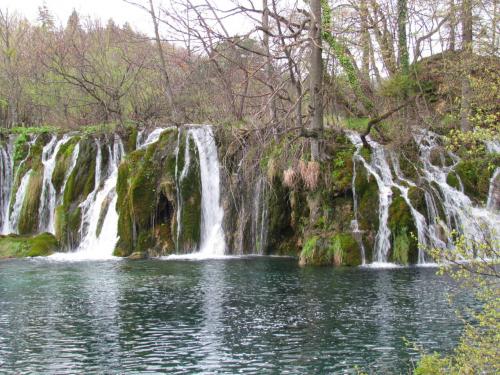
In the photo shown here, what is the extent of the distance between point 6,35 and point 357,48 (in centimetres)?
2274

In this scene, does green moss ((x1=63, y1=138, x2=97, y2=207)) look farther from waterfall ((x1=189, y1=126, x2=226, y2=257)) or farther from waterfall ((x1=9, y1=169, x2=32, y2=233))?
waterfall ((x1=189, y1=126, x2=226, y2=257))

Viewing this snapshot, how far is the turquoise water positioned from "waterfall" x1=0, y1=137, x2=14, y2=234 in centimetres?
993

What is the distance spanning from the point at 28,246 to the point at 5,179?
21.1ft

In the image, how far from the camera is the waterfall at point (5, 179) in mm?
26500

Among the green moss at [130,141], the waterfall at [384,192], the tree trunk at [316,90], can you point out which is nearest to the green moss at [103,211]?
the green moss at [130,141]

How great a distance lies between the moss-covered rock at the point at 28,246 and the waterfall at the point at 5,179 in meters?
3.70

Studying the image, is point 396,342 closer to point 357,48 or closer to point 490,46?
point 490,46

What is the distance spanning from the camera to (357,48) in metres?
23.3

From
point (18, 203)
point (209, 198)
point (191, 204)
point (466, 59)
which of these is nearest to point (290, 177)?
point (209, 198)

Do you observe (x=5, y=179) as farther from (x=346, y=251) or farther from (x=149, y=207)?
(x=346, y=251)

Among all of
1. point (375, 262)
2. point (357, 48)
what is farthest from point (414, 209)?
point (357, 48)

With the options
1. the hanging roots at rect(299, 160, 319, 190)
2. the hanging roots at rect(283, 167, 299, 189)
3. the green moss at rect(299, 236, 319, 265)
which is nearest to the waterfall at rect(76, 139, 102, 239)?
the hanging roots at rect(283, 167, 299, 189)

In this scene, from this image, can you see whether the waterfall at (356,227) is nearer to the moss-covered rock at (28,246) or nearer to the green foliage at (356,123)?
the green foliage at (356,123)

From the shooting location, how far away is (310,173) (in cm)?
1909
